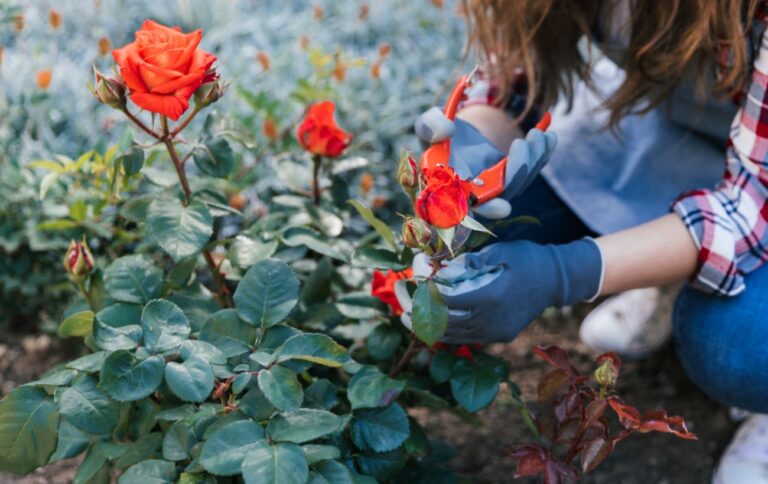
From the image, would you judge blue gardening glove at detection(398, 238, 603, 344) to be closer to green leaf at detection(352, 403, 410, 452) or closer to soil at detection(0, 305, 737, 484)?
green leaf at detection(352, 403, 410, 452)

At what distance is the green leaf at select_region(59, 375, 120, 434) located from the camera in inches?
37.1

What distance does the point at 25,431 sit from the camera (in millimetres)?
940

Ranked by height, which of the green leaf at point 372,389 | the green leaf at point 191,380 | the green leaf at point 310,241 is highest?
the green leaf at point 191,380

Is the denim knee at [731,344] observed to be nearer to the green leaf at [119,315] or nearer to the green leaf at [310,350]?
the green leaf at [310,350]

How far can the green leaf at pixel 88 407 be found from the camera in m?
0.94

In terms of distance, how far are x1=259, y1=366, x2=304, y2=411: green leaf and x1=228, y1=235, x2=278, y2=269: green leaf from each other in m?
0.23

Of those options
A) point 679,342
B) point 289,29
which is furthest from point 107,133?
point 679,342

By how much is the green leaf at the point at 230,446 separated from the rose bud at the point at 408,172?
303 millimetres

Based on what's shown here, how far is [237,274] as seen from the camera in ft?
3.90

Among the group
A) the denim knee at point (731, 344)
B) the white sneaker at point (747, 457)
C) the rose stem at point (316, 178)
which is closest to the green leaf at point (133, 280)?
the rose stem at point (316, 178)

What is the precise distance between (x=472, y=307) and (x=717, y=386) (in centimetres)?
50

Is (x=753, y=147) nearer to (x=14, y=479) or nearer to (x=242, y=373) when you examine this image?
(x=242, y=373)

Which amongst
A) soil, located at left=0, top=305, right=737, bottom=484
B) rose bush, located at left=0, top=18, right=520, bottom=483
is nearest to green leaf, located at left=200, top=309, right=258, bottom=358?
rose bush, located at left=0, top=18, right=520, bottom=483

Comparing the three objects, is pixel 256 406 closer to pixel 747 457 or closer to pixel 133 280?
pixel 133 280
